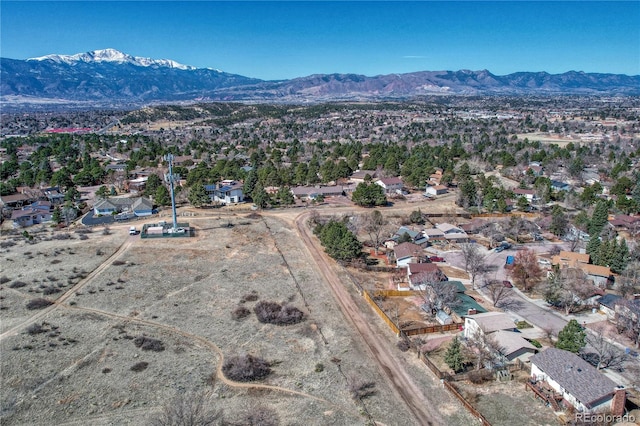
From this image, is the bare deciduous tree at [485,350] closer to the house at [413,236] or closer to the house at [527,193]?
the house at [413,236]

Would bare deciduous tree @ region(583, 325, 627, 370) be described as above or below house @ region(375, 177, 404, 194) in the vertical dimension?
below

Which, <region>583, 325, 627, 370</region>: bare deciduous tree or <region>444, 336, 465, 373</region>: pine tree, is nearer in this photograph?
<region>444, 336, 465, 373</region>: pine tree

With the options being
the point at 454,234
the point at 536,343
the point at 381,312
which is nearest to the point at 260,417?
the point at 381,312

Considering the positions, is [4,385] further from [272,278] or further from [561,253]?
[561,253]

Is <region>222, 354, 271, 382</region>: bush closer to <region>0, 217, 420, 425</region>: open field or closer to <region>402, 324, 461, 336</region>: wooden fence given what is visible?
<region>0, 217, 420, 425</region>: open field

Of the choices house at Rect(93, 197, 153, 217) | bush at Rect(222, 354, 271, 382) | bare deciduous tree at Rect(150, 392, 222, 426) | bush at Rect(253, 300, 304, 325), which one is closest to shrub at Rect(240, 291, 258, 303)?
bush at Rect(253, 300, 304, 325)

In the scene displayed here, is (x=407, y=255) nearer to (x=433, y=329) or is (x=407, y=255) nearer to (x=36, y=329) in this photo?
(x=433, y=329)

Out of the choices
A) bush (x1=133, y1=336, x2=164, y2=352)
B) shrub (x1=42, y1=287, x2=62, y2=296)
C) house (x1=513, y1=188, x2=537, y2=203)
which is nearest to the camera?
bush (x1=133, y1=336, x2=164, y2=352)
